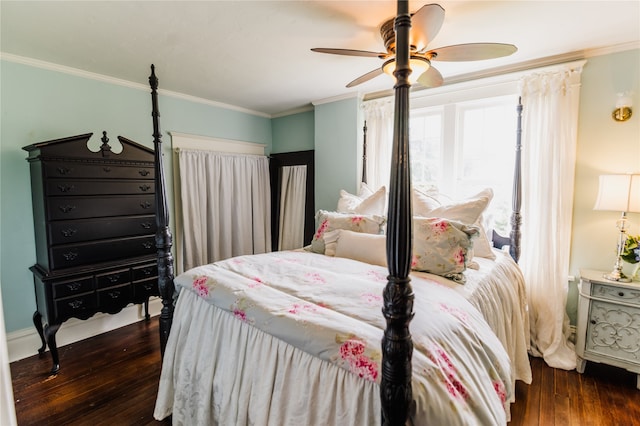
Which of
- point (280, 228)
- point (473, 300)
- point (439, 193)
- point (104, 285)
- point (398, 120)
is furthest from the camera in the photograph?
point (280, 228)

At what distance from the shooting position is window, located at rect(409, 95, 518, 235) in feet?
9.18

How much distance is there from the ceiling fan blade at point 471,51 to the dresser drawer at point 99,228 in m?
2.74

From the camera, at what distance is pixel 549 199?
2.48 m

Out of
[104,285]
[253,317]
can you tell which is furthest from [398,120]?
[104,285]

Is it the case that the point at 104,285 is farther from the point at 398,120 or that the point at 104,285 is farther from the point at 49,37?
the point at 398,120

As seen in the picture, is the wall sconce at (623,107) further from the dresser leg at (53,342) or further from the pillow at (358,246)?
the dresser leg at (53,342)

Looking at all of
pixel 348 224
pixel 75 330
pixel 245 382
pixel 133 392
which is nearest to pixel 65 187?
pixel 75 330

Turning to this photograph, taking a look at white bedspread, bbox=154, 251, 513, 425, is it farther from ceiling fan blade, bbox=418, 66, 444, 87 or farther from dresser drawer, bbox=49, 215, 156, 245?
ceiling fan blade, bbox=418, 66, 444, 87

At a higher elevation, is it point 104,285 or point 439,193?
point 439,193

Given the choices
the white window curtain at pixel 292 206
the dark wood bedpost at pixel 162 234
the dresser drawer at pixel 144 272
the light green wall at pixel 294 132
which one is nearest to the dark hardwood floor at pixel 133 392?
the dark wood bedpost at pixel 162 234

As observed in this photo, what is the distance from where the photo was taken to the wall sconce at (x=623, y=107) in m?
2.21

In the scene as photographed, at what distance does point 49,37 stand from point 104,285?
188 centimetres

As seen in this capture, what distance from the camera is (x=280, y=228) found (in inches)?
171

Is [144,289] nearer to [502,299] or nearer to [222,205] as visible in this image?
[222,205]
